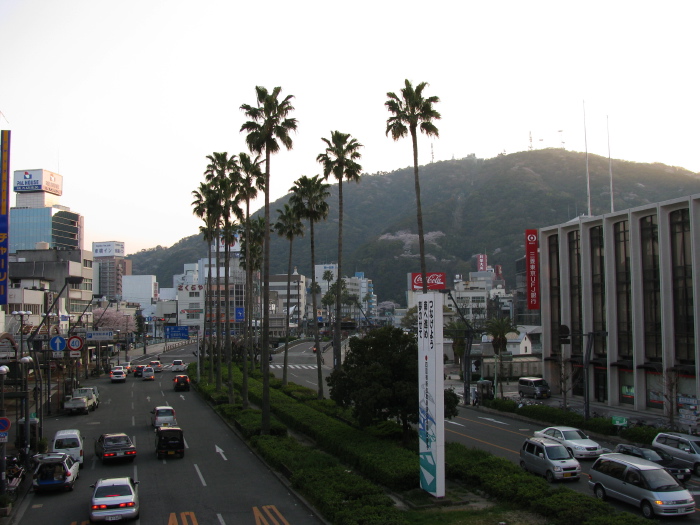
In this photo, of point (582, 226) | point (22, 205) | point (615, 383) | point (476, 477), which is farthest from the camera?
point (22, 205)

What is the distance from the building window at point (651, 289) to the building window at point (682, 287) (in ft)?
5.44

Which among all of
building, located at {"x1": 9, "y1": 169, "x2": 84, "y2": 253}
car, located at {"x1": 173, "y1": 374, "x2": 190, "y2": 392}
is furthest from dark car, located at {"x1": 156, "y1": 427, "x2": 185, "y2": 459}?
building, located at {"x1": 9, "y1": 169, "x2": 84, "y2": 253}

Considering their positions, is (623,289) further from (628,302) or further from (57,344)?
(57,344)

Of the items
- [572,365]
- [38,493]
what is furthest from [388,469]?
[572,365]

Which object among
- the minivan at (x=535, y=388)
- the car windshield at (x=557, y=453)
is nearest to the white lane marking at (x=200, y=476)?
the car windshield at (x=557, y=453)

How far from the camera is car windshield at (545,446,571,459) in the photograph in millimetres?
24567

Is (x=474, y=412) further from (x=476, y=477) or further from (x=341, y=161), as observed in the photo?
(x=476, y=477)

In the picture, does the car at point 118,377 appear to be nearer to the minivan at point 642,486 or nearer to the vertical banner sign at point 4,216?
the vertical banner sign at point 4,216

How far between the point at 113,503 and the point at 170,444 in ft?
35.0

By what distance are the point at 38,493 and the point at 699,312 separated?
125 ft

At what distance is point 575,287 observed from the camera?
174ft

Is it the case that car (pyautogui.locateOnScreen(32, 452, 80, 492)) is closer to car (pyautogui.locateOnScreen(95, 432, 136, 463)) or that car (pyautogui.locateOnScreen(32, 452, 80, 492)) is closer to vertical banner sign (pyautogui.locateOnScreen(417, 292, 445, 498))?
car (pyautogui.locateOnScreen(95, 432, 136, 463))

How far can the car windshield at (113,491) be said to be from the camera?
64.9 feet

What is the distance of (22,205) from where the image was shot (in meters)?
173
